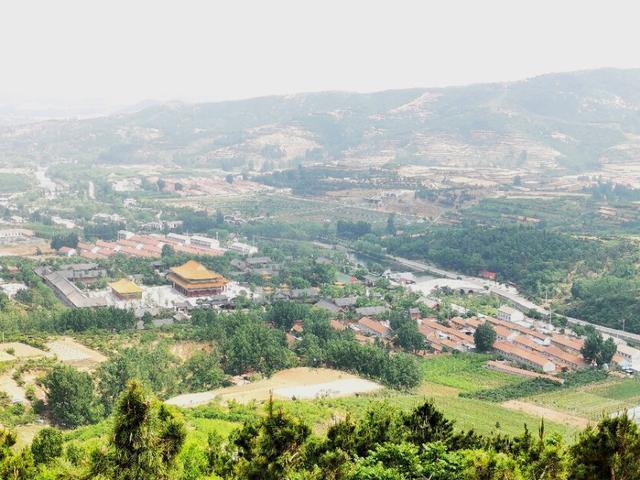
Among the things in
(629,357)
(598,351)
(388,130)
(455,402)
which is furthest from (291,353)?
(388,130)

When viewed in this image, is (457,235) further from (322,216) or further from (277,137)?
(277,137)

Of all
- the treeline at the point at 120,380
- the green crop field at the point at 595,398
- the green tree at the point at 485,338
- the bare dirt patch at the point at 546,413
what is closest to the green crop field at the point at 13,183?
the treeline at the point at 120,380

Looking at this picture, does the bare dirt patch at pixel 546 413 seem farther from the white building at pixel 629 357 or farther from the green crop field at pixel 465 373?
the white building at pixel 629 357

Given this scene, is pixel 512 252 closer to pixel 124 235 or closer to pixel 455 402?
pixel 455 402

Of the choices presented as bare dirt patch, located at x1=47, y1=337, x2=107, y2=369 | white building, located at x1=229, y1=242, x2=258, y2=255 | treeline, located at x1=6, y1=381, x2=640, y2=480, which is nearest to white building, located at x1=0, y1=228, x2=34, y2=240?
white building, located at x1=229, y1=242, x2=258, y2=255

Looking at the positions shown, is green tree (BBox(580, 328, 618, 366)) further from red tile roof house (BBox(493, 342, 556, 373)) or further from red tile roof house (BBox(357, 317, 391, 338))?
red tile roof house (BBox(357, 317, 391, 338))
